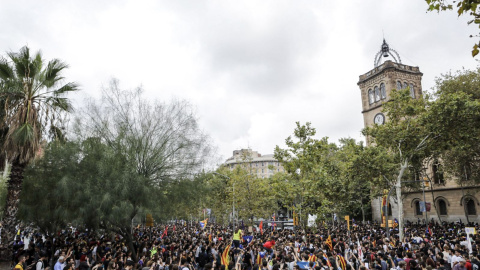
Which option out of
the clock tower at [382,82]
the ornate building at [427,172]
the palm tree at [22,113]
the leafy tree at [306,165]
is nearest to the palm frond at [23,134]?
the palm tree at [22,113]

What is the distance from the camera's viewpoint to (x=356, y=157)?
22109 millimetres

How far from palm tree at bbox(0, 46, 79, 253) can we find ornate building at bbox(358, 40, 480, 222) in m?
38.1

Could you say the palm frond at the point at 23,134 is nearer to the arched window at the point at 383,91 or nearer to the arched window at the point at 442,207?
the arched window at the point at 442,207

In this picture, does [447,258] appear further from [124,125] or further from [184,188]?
→ [124,125]

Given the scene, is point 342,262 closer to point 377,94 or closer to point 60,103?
point 60,103

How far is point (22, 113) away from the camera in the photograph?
45.0ft

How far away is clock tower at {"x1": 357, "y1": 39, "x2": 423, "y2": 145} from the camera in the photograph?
157 ft

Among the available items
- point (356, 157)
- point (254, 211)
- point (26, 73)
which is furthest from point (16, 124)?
point (254, 211)

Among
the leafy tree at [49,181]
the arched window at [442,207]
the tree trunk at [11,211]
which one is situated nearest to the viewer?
the tree trunk at [11,211]

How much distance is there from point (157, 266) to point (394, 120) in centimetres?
1932

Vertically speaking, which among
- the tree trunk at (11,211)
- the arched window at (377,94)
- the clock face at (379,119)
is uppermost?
the arched window at (377,94)

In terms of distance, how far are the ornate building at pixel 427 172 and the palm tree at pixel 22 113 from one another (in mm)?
38148

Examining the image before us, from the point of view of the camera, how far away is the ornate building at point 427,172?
38653mm

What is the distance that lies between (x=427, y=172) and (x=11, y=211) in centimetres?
4782
